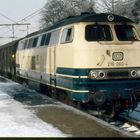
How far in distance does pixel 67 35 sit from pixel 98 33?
1.10m

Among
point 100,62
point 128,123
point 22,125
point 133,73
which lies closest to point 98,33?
point 100,62

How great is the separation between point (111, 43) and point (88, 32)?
80 cm

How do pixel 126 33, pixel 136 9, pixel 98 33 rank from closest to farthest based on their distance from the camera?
pixel 98 33
pixel 126 33
pixel 136 9

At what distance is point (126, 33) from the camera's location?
1433cm

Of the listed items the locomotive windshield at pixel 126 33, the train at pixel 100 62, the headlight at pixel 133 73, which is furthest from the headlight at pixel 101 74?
the locomotive windshield at pixel 126 33

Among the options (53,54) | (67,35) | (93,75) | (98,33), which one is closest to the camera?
(93,75)

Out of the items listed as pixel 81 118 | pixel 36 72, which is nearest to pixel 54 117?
pixel 81 118

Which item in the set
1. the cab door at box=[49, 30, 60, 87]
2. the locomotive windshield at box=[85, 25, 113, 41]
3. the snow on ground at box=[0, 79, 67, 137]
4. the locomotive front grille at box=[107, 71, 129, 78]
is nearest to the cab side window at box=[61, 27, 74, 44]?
the locomotive windshield at box=[85, 25, 113, 41]

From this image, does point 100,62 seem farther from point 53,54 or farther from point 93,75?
point 53,54

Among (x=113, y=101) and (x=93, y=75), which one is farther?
(x=113, y=101)

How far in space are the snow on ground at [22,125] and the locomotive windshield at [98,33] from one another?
3017 millimetres

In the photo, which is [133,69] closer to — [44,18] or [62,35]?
[62,35]

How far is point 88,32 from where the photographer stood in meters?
13.9

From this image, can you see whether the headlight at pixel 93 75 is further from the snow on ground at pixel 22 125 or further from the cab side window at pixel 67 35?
the snow on ground at pixel 22 125
